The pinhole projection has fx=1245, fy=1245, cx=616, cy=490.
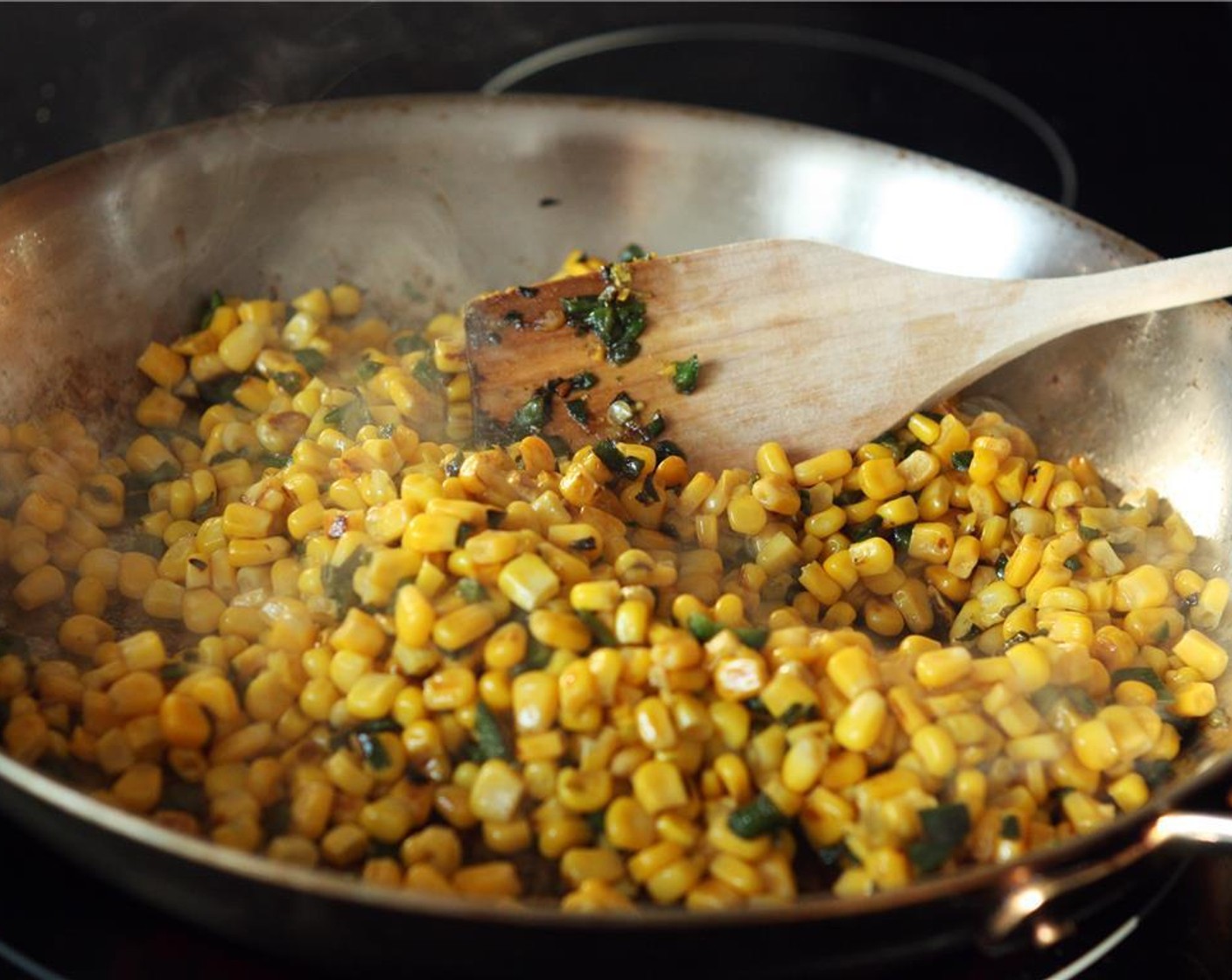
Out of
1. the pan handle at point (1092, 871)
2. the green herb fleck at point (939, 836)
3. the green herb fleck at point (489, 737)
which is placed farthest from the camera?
the green herb fleck at point (489, 737)

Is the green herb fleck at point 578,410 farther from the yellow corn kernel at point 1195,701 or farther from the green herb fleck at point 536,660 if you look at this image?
the yellow corn kernel at point 1195,701

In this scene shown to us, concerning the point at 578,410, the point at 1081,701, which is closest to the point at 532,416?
the point at 578,410

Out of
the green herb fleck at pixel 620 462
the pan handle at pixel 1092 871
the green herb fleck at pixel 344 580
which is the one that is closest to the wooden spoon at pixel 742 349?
the green herb fleck at pixel 620 462

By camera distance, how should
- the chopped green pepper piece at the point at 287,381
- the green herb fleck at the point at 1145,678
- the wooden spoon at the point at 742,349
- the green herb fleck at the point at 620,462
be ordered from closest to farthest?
the green herb fleck at the point at 1145,678, the green herb fleck at the point at 620,462, the wooden spoon at the point at 742,349, the chopped green pepper piece at the point at 287,381

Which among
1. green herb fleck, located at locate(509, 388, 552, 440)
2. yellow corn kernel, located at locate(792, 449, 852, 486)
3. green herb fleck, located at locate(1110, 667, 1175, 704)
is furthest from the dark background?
green herb fleck, located at locate(1110, 667, 1175, 704)

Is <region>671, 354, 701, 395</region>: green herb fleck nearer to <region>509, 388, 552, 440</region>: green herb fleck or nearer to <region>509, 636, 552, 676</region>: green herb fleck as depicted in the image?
<region>509, 388, 552, 440</region>: green herb fleck

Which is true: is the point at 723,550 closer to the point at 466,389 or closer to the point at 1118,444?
the point at 466,389
